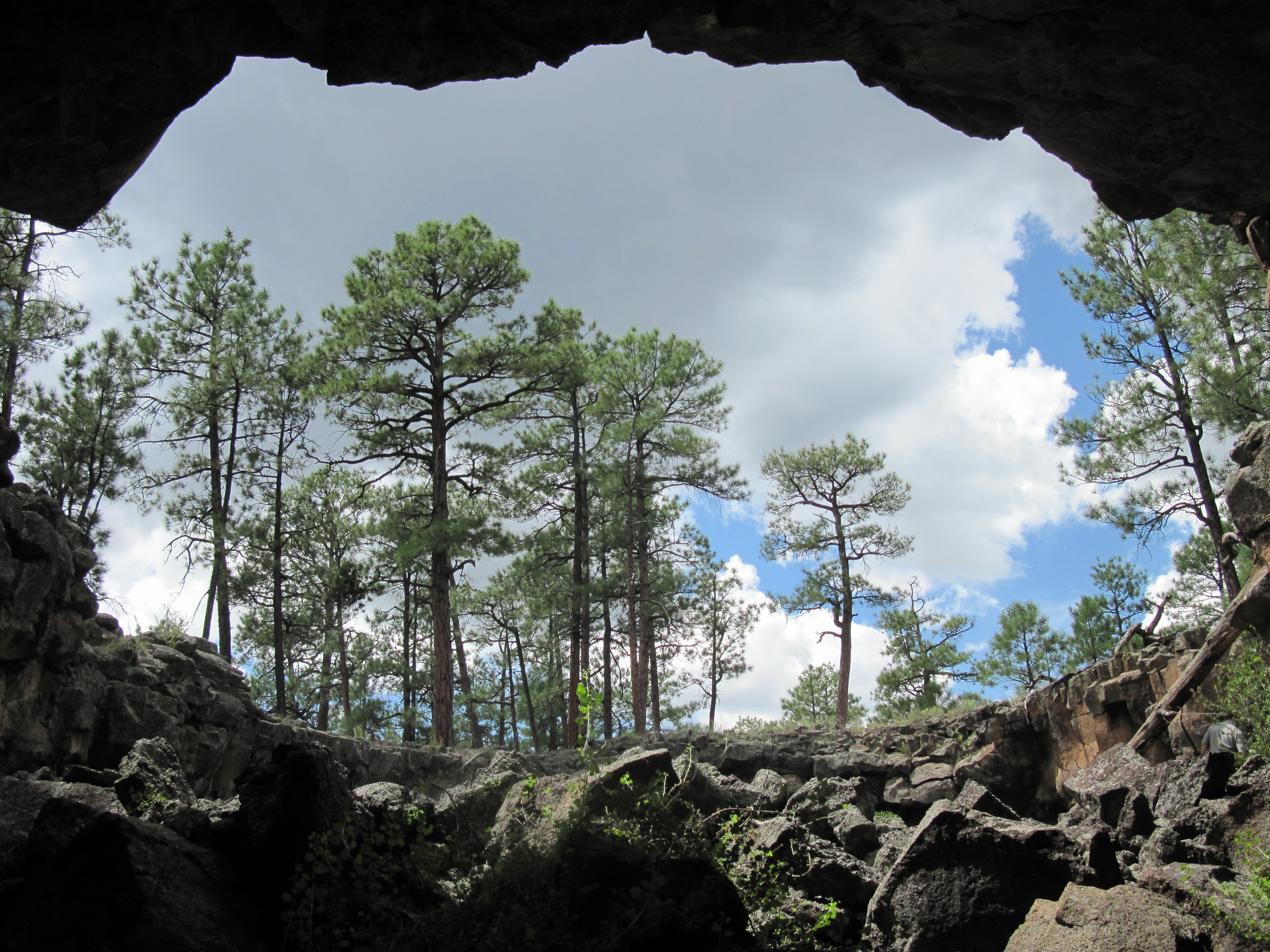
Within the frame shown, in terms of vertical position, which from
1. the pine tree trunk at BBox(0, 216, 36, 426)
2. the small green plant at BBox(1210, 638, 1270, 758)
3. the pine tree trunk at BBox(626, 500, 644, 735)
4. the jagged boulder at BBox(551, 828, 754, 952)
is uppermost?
the pine tree trunk at BBox(0, 216, 36, 426)

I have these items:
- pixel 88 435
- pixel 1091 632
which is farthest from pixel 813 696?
pixel 88 435

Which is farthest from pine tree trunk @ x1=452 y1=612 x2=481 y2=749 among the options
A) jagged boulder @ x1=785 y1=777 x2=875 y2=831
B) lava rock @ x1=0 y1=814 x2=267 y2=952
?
lava rock @ x1=0 y1=814 x2=267 y2=952

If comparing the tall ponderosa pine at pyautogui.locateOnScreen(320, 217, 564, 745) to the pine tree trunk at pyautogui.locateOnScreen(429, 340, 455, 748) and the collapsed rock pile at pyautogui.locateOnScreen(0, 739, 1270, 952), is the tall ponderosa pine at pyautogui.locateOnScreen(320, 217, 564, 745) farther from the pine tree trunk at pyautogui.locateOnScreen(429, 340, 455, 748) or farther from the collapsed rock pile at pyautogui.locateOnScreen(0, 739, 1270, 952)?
the collapsed rock pile at pyautogui.locateOnScreen(0, 739, 1270, 952)

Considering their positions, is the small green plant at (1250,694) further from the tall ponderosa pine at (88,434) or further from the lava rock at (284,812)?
the tall ponderosa pine at (88,434)

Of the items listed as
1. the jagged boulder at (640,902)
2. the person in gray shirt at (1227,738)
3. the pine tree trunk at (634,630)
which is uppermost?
the pine tree trunk at (634,630)

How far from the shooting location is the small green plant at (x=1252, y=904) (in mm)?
4133

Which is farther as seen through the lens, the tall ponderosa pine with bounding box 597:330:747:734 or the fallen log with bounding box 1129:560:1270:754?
the tall ponderosa pine with bounding box 597:330:747:734

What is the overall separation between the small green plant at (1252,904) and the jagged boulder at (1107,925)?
162 millimetres

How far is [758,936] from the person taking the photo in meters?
4.46

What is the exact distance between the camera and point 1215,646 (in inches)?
384

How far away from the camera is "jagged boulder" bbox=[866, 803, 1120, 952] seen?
4.72 metres

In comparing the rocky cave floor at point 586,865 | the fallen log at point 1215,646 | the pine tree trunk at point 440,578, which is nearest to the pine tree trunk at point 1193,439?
the fallen log at point 1215,646

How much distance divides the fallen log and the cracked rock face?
608 cm

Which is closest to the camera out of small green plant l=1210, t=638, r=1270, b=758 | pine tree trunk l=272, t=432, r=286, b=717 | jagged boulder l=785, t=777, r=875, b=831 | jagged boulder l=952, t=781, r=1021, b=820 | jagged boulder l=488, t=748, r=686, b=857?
jagged boulder l=488, t=748, r=686, b=857
